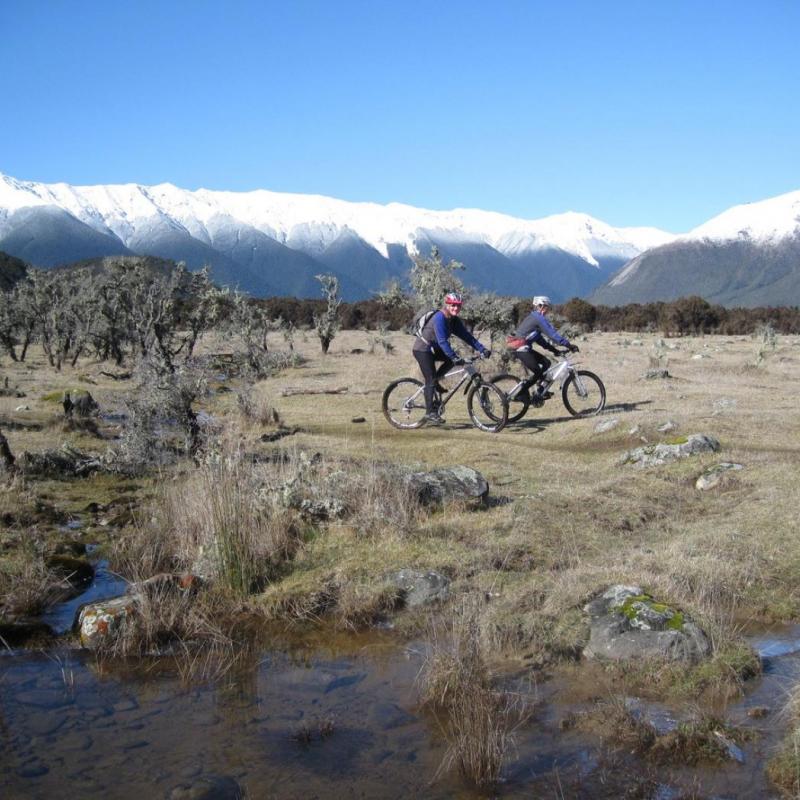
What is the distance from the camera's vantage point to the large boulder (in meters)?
5.82

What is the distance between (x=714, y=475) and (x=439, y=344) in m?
5.33

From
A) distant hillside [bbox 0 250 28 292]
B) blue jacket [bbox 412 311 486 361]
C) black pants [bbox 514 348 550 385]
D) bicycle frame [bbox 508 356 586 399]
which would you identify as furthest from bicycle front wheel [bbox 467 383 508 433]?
distant hillside [bbox 0 250 28 292]

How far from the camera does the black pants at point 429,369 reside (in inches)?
573

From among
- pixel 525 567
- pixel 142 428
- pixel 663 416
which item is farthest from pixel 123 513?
pixel 663 416

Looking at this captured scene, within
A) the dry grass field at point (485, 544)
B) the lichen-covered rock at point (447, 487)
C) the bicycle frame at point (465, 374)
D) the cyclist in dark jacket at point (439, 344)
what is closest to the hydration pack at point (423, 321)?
the cyclist in dark jacket at point (439, 344)

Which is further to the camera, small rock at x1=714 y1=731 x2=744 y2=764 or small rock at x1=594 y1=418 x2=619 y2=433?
small rock at x1=594 y1=418 x2=619 y2=433

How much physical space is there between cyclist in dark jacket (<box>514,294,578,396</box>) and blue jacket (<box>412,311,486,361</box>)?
1.47 metres

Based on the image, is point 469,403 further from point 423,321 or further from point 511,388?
point 423,321

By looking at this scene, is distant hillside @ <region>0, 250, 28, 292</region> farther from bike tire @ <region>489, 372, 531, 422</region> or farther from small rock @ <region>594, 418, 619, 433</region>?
small rock @ <region>594, 418, 619, 433</region>

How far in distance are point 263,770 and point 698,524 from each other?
244 inches

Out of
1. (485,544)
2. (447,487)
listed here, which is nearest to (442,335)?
(447,487)

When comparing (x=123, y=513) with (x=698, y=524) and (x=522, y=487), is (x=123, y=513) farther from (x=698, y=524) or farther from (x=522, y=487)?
(x=698, y=524)

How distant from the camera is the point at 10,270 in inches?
3841

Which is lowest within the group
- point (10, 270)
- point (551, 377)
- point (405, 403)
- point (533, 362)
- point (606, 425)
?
point (606, 425)
